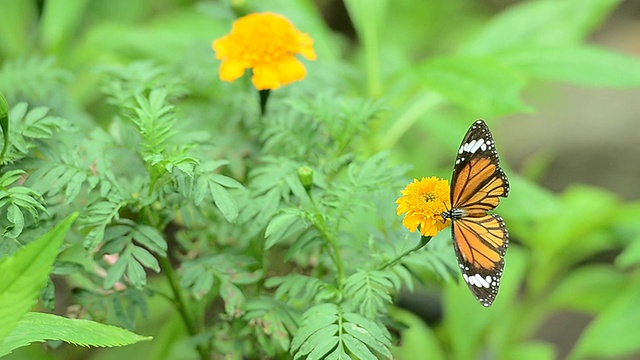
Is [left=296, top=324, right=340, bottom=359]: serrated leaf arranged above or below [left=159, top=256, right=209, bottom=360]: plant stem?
below

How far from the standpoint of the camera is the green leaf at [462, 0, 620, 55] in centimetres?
131

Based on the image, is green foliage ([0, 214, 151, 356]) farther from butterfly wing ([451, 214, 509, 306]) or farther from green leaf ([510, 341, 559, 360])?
green leaf ([510, 341, 559, 360])

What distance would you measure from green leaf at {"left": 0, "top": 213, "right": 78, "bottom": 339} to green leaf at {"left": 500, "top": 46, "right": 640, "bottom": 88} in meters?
0.78

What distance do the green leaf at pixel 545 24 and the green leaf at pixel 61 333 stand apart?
864mm

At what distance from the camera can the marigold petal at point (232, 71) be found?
2.68 ft

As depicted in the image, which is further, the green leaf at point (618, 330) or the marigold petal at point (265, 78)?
the green leaf at point (618, 330)

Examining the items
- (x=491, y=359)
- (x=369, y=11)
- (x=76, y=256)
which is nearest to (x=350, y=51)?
(x=369, y=11)

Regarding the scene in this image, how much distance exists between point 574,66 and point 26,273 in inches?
34.7

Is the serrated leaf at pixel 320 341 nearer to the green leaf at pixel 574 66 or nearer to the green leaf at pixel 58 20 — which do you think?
the green leaf at pixel 574 66

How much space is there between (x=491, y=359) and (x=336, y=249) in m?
0.70

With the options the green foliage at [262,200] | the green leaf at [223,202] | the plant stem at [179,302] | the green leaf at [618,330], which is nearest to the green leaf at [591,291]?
the green foliage at [262,200]

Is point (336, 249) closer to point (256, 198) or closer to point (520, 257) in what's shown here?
point (256, 198)

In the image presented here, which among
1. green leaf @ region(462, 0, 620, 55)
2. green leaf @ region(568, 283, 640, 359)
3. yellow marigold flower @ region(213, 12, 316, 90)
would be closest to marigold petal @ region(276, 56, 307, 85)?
yellow marigold flower @ region(213, 12, 316, 90)

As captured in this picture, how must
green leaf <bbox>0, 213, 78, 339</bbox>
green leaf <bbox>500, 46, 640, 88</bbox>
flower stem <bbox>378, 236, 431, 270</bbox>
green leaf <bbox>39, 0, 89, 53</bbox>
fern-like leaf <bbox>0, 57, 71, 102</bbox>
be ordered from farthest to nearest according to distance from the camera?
green leaf <bbox>39, 0, 89, 53</bbox>, green leaf <bbox>500, 46, 640, 88</bbox>, fern-like leaf <bbox>0, 57, 71, 102</bbox>, flower stem <bbox>378, 236, 431, 270</bbox>, green leaf <bbox>0, 213, 78, 339</bbox>
